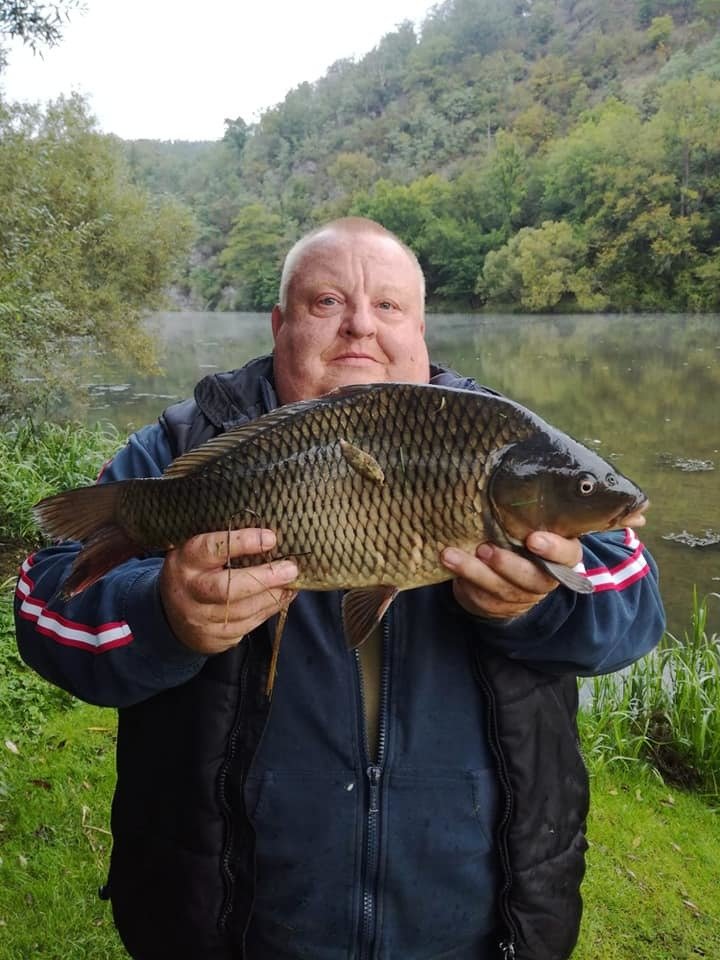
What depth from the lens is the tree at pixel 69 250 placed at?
7.32m

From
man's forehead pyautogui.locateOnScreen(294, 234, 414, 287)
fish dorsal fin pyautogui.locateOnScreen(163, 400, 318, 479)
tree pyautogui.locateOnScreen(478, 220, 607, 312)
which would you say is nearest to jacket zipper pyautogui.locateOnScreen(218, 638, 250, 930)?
fish dorsal fin pyautogui.locateOnScreen(163, 400, 318, 479)

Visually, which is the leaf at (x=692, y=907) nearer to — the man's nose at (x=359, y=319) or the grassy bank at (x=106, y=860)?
the grassy bank at (x=106, y=860)

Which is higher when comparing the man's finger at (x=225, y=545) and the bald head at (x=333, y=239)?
the bald head at (x=333, y=239)

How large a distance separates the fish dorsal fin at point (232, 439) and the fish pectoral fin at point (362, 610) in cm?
30

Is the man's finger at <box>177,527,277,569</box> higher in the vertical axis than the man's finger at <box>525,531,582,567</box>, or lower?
higher

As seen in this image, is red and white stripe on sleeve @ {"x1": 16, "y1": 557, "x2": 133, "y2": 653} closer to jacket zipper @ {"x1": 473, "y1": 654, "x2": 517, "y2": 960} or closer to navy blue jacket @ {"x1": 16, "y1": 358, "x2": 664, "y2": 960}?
navy blue jacket @ {"x1": 16, "y1": 358, "x2": 664, "y2": 960}

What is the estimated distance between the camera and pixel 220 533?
1.14m

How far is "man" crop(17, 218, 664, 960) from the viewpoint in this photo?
1267mm

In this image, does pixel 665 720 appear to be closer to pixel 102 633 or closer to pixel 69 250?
pixel 102 633

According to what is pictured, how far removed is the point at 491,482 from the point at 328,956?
87cm

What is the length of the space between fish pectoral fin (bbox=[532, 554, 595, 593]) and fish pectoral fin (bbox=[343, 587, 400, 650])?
234 millimetres

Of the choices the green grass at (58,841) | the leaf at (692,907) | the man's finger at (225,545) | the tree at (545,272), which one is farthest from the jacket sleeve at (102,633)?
the tree at (545,272)

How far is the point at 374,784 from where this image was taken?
1.28 m

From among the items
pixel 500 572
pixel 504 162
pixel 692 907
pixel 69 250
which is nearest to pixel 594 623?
pixel 500 572
